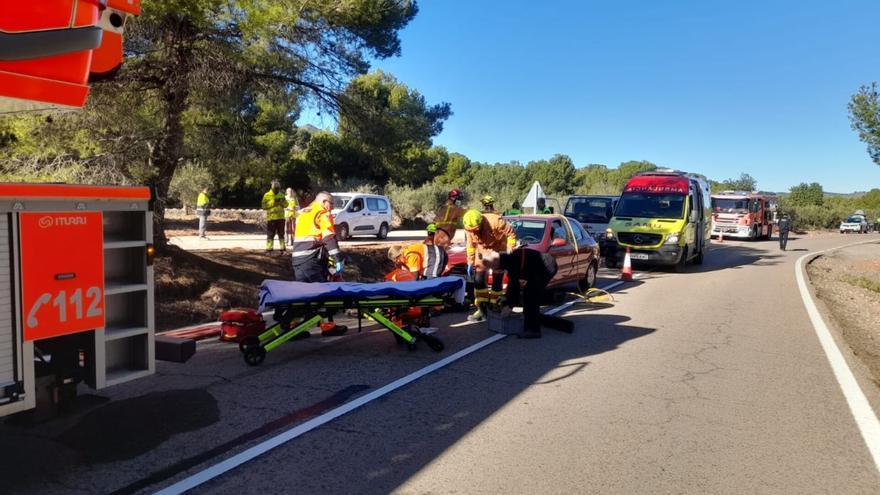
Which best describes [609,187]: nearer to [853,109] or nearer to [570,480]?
[853,109]

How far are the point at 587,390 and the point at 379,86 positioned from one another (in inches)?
362

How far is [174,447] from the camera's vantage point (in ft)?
14.3

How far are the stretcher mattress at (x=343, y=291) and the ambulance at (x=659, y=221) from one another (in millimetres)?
10985

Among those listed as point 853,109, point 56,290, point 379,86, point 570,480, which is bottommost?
point 570,480

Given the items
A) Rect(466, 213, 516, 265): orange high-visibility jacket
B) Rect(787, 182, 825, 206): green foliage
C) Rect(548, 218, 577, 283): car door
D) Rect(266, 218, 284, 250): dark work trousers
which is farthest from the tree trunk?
Rect(787, 182, 825, 206): green foliage

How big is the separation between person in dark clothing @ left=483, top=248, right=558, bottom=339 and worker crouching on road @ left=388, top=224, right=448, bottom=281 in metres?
0.67

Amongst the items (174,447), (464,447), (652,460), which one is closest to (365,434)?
(464,447)

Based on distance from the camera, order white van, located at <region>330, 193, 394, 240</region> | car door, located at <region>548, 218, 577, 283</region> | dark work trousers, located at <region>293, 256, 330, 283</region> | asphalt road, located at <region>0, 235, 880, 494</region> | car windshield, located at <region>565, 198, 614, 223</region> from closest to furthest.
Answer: asphalt road, located at <region>0, 235, 880, 494</region> → dark work trousers, located at <region>293, 256, 330, 283</region> → car door, located at <region>548, 218, 577, 283</region> → car windshield, located at <region>565, 198, 614, 223</region> → white van, located at <region>330, 193, 394, 240</region>

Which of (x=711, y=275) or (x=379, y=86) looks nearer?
(x=379, y=86)

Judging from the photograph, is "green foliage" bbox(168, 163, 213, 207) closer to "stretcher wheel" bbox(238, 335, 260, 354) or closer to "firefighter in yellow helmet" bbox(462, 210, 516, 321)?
"firefighter in yellow helmet" bbox(462, 210, 516, 321)

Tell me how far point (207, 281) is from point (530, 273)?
18.3 ft

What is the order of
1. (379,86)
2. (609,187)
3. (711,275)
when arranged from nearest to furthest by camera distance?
(379,86)
(711,275)
(609,187)

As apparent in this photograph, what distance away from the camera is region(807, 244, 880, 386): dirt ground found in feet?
28.2

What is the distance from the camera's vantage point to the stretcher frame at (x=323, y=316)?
6461 mm
